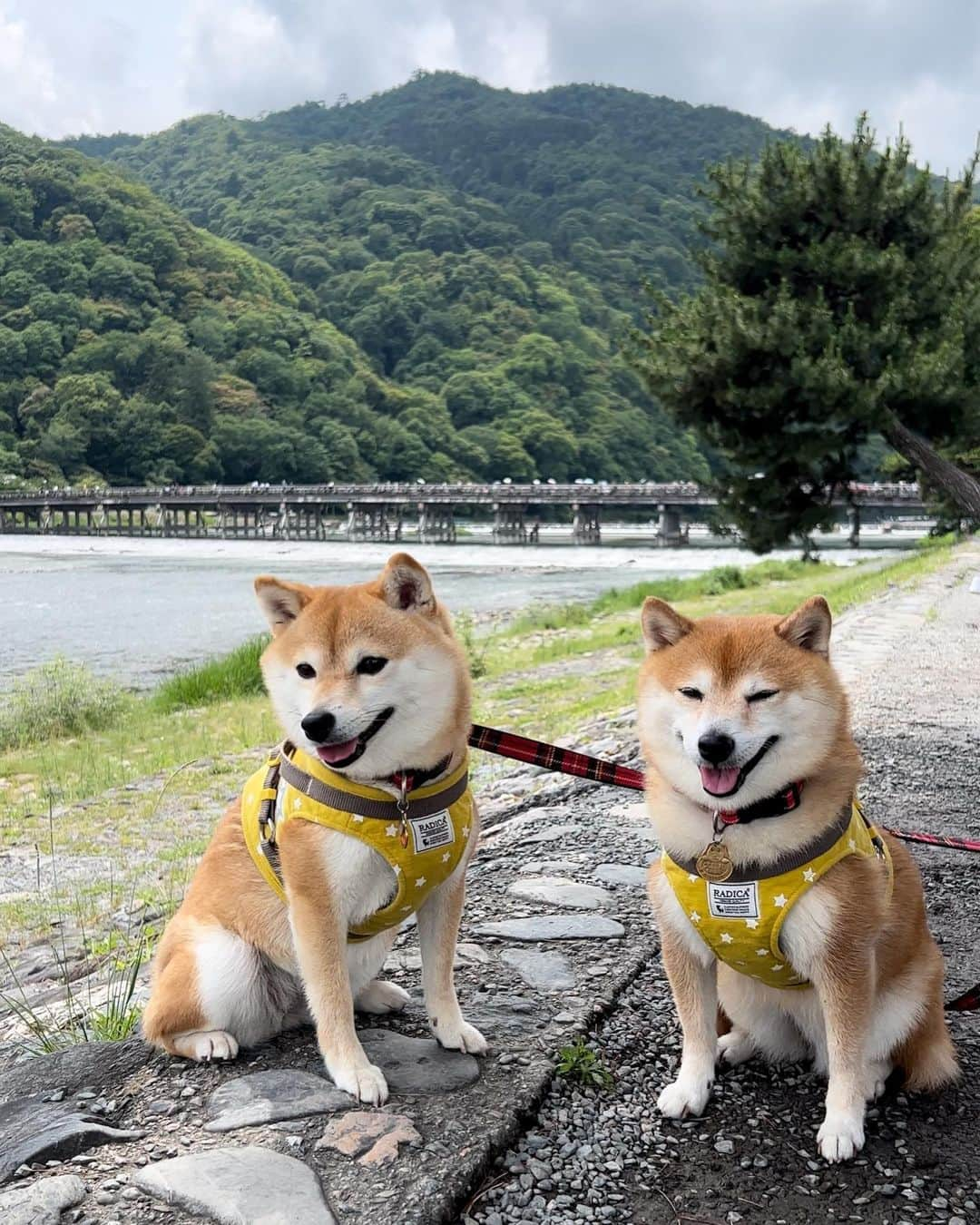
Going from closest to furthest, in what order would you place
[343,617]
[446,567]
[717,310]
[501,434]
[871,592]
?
1. [343,617]
2. [717,310]
3. [871,592]
4. [446,567]
5. [501,434]

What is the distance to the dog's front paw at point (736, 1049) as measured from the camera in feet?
9.01

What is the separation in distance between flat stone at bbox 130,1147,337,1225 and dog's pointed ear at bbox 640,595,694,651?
1435mm

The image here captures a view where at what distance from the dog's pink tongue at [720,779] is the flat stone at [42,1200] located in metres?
1.59

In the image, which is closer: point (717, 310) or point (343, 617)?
point (343, 617)

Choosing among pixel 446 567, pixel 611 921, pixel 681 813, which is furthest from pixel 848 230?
pixel 446 567

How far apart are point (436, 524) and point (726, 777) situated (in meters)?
77.7

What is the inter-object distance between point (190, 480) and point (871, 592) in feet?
244

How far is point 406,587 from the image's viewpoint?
2584 millimetres

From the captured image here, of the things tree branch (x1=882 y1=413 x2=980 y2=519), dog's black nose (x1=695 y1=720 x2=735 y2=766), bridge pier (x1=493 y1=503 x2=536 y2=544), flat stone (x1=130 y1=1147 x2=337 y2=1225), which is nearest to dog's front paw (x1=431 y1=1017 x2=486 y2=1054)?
flat stone (x1=130 y1=1147 x2=337 y2=1225)

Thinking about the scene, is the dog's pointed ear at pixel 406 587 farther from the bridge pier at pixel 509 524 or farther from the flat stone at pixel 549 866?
the bridge pier at pixel 509 524

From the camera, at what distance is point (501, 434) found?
95.1m

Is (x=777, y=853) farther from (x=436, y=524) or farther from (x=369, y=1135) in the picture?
(x=436, y=524)

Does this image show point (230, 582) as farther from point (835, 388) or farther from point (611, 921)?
point (611, 921)

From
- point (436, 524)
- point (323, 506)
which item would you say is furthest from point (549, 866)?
point (323, 506)
